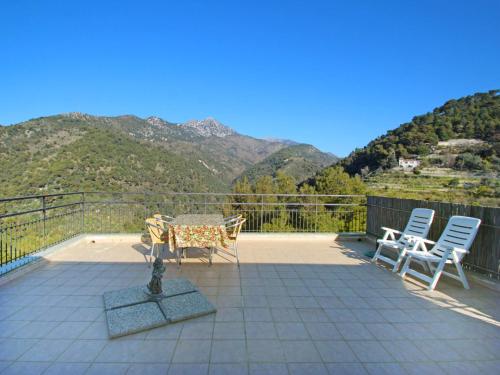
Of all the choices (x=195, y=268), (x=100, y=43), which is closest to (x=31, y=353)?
(x=195, y=268)

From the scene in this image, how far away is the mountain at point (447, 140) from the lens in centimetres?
2303

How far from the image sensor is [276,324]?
2738mm

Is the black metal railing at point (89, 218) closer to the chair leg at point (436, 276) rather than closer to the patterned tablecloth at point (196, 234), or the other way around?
the patterned tablecloth at point (196, 234)

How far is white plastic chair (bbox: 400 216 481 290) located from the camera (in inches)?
144

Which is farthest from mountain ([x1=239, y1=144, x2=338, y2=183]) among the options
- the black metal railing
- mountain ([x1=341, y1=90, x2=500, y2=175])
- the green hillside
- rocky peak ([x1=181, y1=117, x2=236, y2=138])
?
rocky peak ([x1=181, y1=117, x2=236, y2=138])

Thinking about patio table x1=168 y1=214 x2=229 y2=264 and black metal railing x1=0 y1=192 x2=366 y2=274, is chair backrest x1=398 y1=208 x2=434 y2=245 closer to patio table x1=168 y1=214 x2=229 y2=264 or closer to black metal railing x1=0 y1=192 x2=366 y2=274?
black metal railing x1=0 y1=192 x2=366 y2=274

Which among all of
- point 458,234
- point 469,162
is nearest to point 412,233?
point 458,234

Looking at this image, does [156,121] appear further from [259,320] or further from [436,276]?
[259,320]

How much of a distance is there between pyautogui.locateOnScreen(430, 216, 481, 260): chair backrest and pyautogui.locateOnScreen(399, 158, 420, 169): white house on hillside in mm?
23670

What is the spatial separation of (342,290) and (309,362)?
5.37ft

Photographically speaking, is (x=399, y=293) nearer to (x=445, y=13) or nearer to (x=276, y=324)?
(x=276, y=324)

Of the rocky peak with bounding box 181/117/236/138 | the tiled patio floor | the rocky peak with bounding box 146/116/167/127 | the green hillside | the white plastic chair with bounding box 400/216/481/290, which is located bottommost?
the tiled patio floor

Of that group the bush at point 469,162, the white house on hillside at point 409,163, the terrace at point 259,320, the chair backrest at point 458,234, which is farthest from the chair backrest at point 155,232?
the bush at point 469,162

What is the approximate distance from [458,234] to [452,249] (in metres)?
0.55
